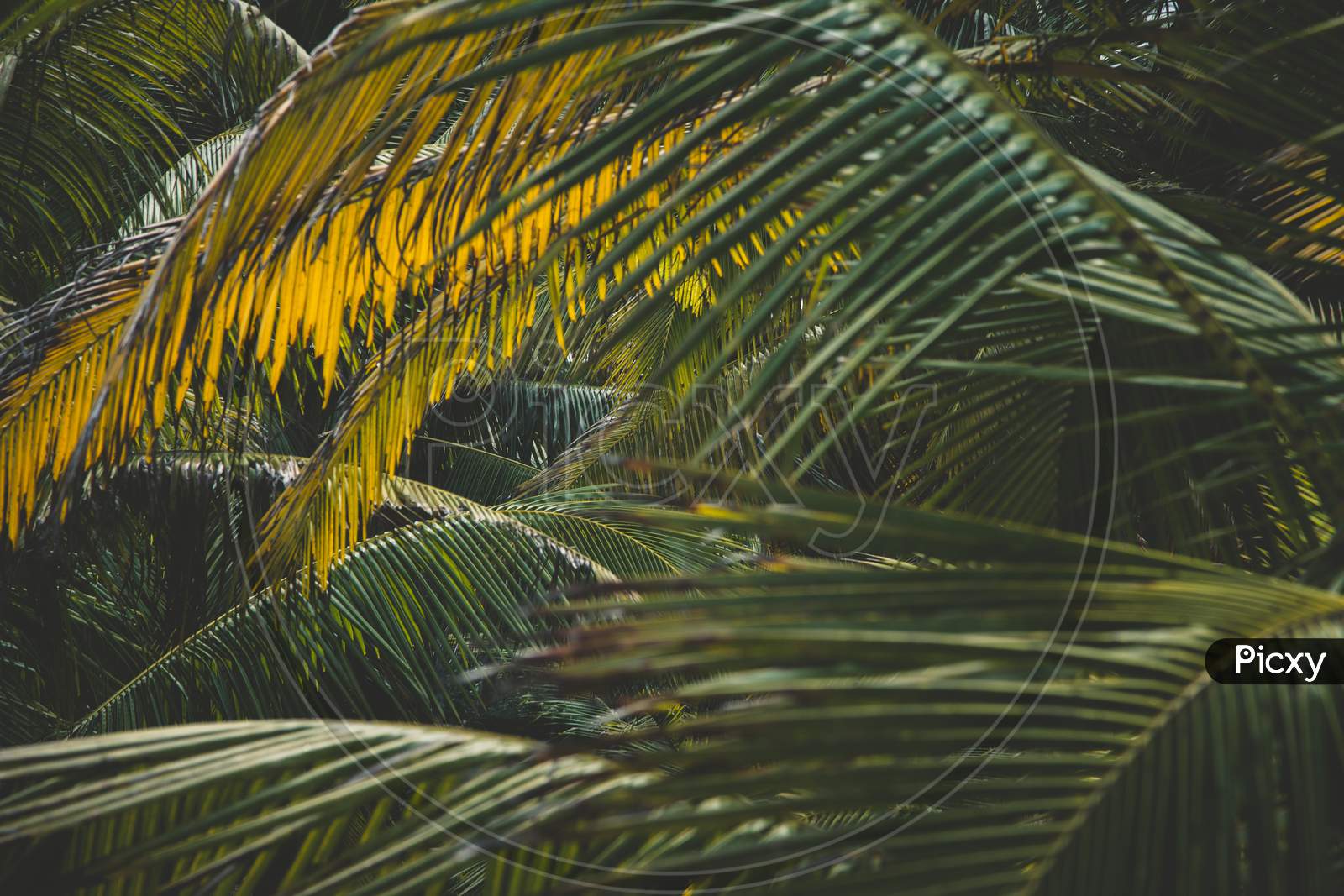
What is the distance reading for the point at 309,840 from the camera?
88 cm

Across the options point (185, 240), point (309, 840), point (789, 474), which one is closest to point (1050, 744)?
point (789, 474)

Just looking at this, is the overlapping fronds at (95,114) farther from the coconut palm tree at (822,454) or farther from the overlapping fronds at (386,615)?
the coconut palm tree at (822,454)

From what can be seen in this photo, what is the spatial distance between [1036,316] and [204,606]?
9.46 feet

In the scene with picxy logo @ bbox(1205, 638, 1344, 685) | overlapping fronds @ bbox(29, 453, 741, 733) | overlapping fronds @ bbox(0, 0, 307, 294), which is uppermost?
overlapping fronds @ bbox(0, 0, 307, 294)

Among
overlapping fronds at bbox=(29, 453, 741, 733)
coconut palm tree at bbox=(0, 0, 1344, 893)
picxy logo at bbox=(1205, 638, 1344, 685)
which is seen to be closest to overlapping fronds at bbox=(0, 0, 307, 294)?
overlapping fronds at bbox=(29, 453, 741, 733)

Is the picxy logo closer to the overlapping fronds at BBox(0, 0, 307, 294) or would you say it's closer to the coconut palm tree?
the coconut palm tree

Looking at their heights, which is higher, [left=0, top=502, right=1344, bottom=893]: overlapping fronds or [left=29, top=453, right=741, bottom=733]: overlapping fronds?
[left=0, top=502, right=1344, bottom=893]: overlapping fronds

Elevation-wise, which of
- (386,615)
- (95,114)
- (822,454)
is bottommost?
(386,615)

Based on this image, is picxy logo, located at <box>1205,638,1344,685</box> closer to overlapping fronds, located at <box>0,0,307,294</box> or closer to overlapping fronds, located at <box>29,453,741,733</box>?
overlapping fronds, located at <box>29,453,741,733</box>

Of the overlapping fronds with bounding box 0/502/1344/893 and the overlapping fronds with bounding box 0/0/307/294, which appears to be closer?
the overlapping fronds with bounding box 0/502/1344/893

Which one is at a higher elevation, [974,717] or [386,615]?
[974,717]

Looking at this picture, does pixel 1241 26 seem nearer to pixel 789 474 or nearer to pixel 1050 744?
pixel 789 474

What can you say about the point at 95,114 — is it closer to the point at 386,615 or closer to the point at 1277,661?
the point at 386,615

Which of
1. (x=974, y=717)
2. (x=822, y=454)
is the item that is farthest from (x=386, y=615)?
(x=974, y=717)
